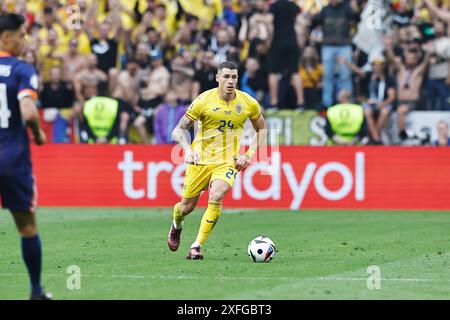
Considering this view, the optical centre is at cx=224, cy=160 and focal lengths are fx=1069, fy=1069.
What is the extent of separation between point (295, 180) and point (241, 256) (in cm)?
868

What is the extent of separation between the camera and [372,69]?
24219mm

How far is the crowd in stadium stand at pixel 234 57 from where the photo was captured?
79.4ft

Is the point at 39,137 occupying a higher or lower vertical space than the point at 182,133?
higher

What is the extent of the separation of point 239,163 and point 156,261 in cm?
165

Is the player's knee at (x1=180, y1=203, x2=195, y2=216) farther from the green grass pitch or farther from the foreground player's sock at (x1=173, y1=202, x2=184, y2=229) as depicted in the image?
the green grass pitch

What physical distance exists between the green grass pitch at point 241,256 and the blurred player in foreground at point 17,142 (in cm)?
72

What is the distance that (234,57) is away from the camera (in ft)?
81.8

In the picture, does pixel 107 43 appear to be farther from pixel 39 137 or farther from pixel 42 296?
pixel 42 296

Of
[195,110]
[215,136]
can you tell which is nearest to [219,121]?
[215,136]

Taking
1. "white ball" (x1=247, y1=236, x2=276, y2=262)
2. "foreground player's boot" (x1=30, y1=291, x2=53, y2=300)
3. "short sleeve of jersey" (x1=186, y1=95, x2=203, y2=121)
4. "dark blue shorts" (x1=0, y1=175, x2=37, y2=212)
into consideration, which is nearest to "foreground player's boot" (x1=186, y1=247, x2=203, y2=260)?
"white ball" (x1=247, y1=236, x2=276, y2=262)

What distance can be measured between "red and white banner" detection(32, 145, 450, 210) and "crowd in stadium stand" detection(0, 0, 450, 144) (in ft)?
5.81
